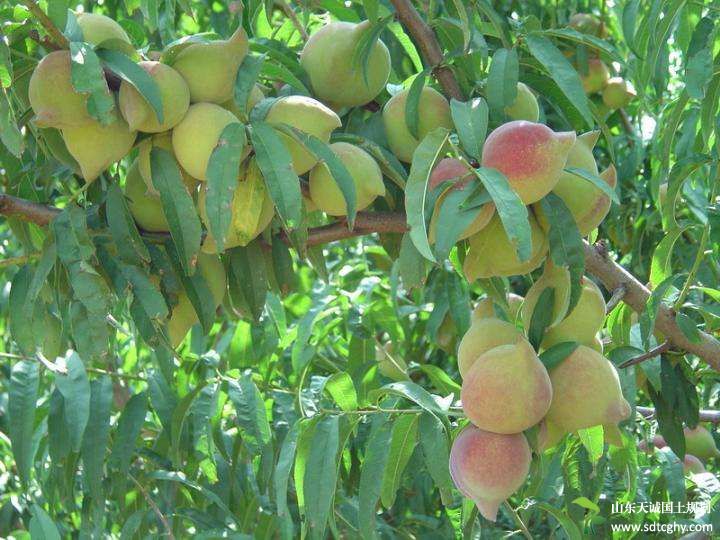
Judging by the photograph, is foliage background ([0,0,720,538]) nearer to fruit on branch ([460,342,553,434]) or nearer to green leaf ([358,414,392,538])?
green leaf ([358,414,392,538])

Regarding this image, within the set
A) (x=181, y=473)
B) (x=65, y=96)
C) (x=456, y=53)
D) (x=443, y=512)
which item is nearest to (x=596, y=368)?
(x=456, y=53)

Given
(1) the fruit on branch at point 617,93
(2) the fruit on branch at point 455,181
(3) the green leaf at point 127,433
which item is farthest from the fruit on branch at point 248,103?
(1) the fruit on branch at point 617,93

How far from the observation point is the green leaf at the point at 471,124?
1053mm

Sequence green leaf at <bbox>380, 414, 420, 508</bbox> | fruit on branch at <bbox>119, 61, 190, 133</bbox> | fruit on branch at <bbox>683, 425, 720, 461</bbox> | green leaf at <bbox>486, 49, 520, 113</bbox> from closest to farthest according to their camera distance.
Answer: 1. fruit on branch at <bbox>119, 61, 190, 133</bbox>
2. green leaf at <bbox>486, 49, 520, 113</bbox>
3. green leaf at <bbox>380, 414, 420, 508</bbox>
4. fruit on branch at <bbox>683, 425, 720, 461</bbox>

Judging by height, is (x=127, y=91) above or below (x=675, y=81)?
above

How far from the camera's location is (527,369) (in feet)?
3.45

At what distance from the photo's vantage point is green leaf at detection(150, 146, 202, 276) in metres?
1.07

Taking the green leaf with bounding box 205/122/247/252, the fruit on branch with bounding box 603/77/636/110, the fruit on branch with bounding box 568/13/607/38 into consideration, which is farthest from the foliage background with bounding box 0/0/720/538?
the fruit on branch with bounding box 568/13/607/38

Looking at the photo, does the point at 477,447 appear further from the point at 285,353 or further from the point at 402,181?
the point at 285,353

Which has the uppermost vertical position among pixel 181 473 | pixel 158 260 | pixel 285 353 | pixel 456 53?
pixel 456 53

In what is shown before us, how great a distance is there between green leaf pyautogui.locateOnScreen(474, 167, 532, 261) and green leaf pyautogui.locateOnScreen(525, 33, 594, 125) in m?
0.21

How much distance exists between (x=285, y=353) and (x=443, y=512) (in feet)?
1.53

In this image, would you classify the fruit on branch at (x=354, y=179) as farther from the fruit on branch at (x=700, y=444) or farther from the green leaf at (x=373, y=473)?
the fruit on branch at (x=700, y=444)

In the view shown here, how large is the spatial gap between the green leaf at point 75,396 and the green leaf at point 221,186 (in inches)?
13.7
